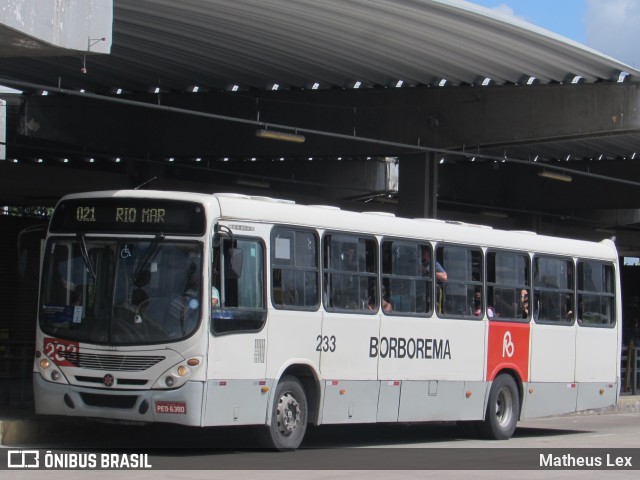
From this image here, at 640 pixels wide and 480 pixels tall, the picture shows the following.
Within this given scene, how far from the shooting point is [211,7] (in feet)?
72.7

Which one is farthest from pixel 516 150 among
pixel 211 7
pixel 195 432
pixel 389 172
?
pixel 195 432

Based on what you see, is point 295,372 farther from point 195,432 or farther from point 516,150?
point 516,150

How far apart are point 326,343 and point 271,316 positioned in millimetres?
1165

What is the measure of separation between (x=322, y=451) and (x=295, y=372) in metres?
1.16

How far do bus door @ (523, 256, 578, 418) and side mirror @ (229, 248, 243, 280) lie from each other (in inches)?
278

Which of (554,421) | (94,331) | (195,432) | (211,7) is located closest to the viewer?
(94,331)

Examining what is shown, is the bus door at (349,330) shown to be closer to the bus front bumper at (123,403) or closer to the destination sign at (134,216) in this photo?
the destination sign at (134,216)

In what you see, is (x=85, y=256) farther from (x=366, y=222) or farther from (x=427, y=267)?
(x=427, y=267)

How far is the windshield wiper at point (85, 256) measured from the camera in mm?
14523

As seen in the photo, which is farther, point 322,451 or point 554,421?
point 554,421

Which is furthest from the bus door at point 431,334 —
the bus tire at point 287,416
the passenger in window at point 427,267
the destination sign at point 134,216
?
the destination sign at point 134,216

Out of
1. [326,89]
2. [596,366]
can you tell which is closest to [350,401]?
[596,366]

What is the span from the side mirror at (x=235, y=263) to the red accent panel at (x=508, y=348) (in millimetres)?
5861

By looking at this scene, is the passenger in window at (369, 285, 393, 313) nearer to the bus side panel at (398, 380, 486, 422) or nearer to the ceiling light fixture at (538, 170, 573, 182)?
the bus side panel at (398, 380, 486, 422)
